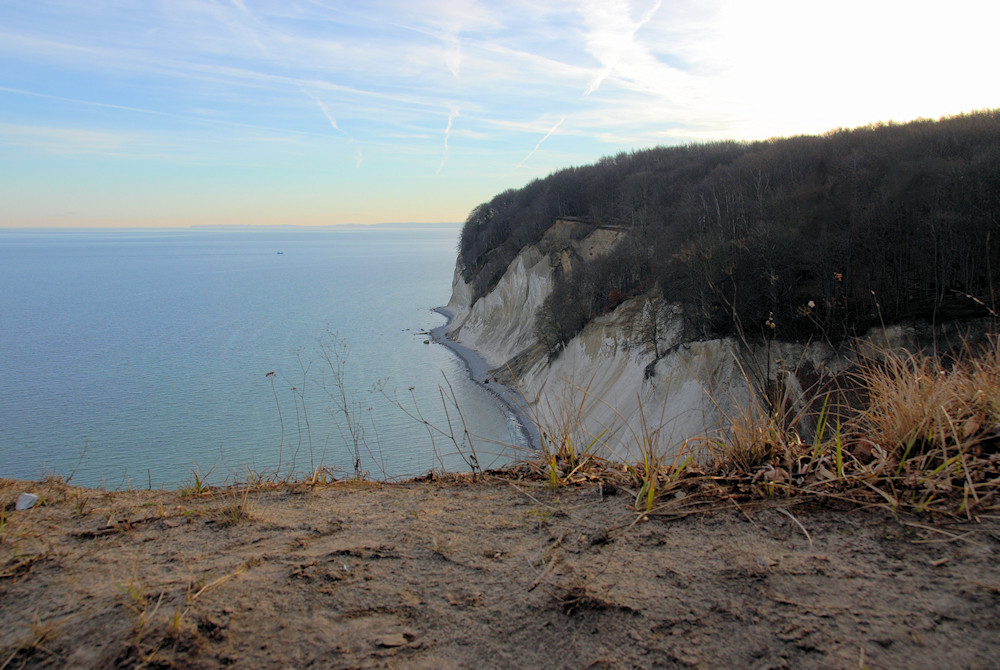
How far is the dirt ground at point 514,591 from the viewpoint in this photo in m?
2.02

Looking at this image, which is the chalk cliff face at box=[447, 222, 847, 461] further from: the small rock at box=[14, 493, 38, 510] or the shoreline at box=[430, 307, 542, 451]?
the small rock at box=[14, 493, 38, 510]

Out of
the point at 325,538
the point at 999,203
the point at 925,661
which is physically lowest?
the point at 325,538

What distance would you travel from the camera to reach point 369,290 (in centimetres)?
8431

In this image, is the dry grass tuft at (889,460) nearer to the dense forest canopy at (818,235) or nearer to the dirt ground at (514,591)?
the dirt ground at (514,591)

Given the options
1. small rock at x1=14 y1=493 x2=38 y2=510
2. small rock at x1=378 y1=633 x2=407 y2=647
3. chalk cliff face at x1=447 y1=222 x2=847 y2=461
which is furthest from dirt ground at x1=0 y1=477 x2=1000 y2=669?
chalk cliff face at x1=447 y1=222 x2=847 y2=461

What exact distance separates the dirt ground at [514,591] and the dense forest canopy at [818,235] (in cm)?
825

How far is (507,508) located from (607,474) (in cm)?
70

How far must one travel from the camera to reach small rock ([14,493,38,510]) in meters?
3.67

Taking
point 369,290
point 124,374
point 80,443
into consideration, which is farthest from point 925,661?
point 369,290

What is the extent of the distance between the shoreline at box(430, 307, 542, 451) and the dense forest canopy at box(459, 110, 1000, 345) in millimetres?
4039

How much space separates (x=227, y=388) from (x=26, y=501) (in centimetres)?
2916

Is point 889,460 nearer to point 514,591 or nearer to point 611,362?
point 514,591

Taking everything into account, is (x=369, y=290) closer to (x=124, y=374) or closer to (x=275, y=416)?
(x=124, y=374)

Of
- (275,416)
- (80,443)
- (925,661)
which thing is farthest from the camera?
(275,416)
